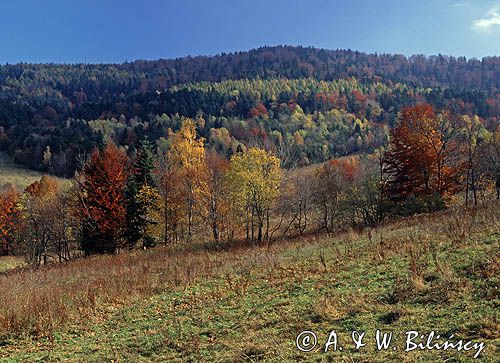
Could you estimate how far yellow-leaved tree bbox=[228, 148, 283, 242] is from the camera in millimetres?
31456

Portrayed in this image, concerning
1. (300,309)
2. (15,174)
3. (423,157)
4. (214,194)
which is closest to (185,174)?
(214,194)

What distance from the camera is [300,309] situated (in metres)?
8.73

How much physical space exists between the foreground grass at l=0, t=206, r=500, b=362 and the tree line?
629 inches

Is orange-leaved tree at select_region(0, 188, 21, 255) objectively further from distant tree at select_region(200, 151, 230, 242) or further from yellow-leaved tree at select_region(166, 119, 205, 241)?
distant tree at select_region(200, 151, 230, 242)

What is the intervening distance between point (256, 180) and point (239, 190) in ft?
6.51

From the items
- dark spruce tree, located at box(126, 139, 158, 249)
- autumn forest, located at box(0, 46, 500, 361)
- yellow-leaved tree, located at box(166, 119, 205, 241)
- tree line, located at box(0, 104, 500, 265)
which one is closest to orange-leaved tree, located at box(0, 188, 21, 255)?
autumn forest, located at box(0, 46, 500, 361)

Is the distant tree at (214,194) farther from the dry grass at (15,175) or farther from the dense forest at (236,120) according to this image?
the dense forest at (236,120)

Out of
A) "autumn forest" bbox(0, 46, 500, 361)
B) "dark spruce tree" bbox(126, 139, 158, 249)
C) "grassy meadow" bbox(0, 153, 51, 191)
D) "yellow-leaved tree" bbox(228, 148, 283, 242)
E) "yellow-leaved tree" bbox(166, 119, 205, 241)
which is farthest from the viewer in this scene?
"grassy meadow" bbox(0, 153, 51, 191)

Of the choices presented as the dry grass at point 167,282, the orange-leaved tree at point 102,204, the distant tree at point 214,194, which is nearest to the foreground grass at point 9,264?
the orange-leaved tree at point 102,204

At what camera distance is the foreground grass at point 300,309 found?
21.7 ft

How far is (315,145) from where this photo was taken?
5030 inches

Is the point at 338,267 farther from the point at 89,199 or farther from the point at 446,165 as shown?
the point at 89,199

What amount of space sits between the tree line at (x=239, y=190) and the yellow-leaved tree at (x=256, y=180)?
9 cm

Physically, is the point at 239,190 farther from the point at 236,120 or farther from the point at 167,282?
the point at 236,120
